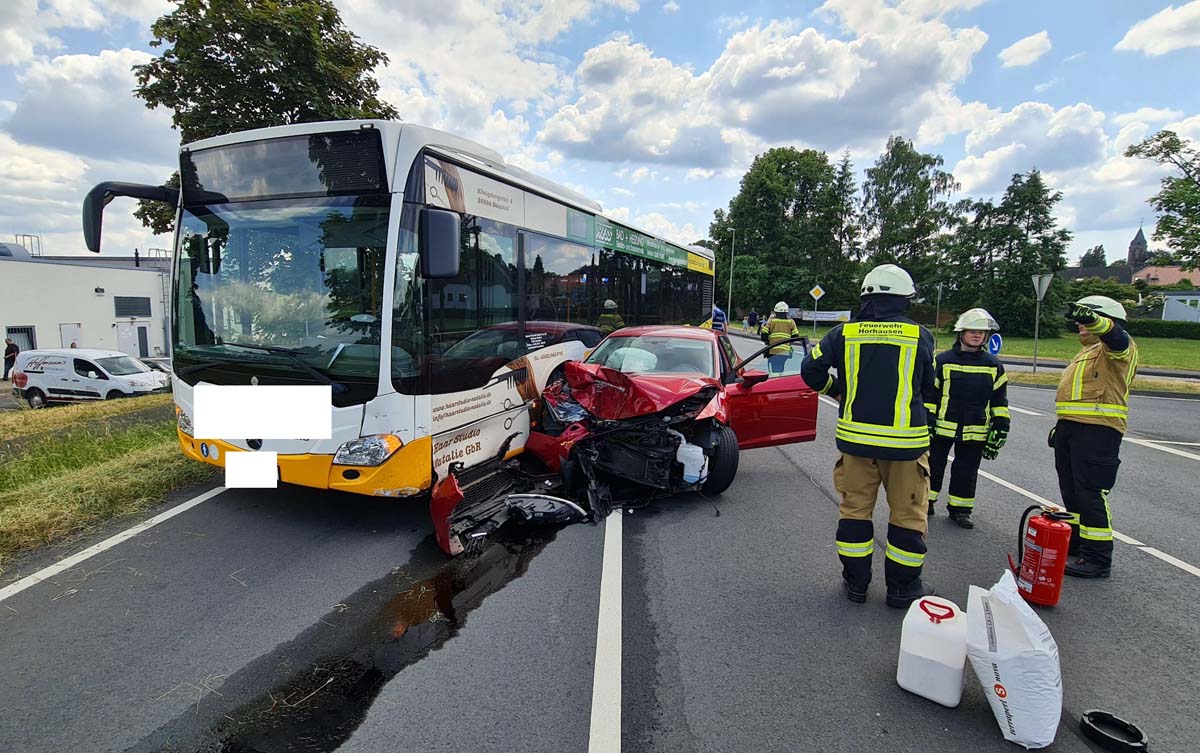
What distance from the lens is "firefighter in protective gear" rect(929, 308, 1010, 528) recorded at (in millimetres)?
4789

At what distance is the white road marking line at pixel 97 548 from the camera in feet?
12.0

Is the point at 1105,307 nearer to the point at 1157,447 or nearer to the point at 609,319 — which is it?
the point at 609,319

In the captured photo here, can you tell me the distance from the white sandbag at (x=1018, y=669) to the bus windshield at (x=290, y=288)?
12.5 ft

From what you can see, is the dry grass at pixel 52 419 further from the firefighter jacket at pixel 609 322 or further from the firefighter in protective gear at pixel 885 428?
the firefighter in protective gear at pixel 885 428

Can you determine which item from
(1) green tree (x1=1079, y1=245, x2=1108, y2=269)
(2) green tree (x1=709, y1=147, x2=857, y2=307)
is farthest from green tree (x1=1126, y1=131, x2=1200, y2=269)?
(1) green tree (x1=1079, y1=245, x2=1108, y2=269)

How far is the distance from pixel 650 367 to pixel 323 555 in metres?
3.52

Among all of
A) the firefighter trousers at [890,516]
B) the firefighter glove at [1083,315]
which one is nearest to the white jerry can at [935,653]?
the firefighter trousers at [890,516]

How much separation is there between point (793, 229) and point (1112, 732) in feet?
182

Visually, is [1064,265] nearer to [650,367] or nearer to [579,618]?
[650,367]

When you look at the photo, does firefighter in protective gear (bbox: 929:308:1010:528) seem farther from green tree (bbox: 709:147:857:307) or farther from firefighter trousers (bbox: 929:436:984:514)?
green tree (bbox: 709:147:857:307)

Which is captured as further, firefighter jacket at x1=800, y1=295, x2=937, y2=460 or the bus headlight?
the bus headlight

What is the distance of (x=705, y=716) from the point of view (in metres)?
2.57

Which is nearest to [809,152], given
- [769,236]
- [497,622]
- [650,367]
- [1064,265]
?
[769,236]

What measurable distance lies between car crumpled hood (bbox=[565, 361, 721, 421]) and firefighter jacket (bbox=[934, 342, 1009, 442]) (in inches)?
76.9
